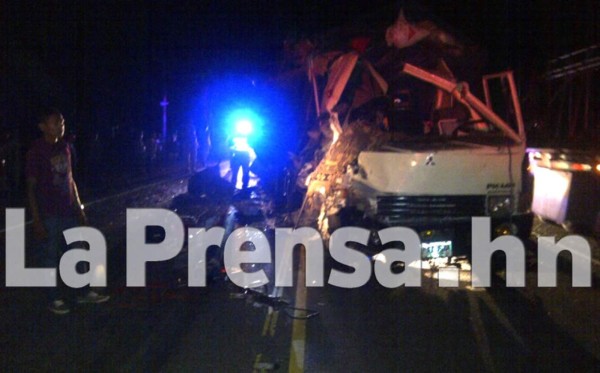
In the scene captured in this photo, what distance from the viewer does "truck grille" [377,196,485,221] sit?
303 inches

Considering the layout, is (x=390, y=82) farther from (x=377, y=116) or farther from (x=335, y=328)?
(x=335, y=328)

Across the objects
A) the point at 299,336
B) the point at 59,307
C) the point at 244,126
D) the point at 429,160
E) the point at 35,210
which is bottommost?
the point at 299,336

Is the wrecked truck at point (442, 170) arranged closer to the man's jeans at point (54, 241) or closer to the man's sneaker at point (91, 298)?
the man's sneaker at point (91, 298)

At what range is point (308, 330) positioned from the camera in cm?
630

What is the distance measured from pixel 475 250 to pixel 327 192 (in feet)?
6.50

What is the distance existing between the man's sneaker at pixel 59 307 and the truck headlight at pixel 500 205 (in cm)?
456

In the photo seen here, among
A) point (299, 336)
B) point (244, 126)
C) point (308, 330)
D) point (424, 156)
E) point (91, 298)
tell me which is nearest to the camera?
point (299, 336)

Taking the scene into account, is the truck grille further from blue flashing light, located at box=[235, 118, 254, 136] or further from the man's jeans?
blue flashing light, located at box=[235, 118, 254, 136]

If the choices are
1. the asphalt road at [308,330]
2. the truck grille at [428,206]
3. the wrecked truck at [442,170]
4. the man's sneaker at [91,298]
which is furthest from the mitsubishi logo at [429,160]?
the man's sneaker at [91,298]

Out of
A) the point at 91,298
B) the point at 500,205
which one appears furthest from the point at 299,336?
the point at 500,205

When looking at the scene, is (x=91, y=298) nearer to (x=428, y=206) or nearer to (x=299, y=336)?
(x=299, y=336)

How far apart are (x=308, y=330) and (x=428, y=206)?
2.23 meters

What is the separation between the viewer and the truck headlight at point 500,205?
776 centimetres

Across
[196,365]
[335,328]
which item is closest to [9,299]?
[196,365]
